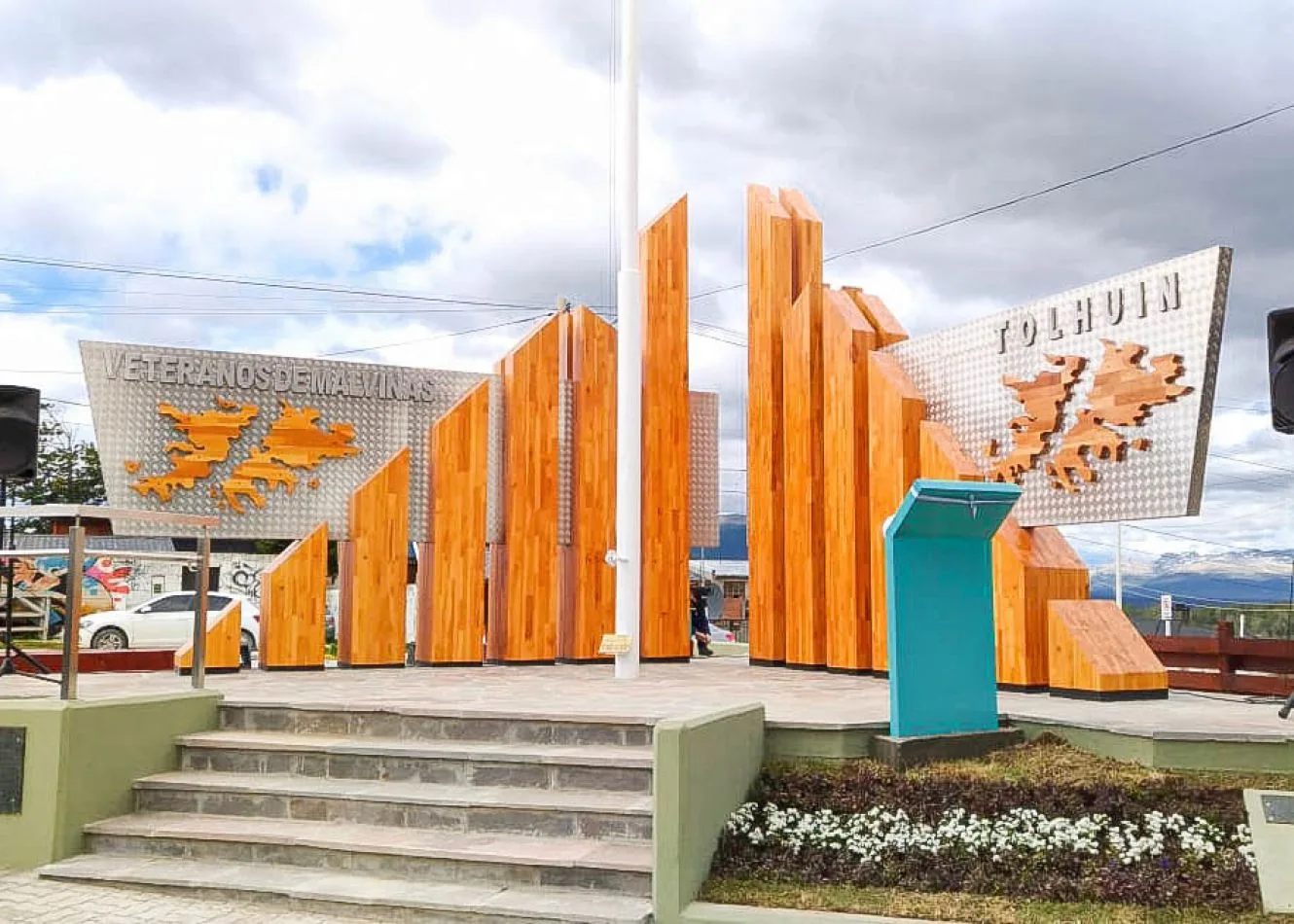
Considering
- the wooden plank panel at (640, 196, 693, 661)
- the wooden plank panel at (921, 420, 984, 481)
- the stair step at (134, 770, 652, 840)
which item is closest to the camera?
the stair step at (134, 770, 652, 840)

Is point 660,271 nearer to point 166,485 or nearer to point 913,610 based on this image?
point 166,485

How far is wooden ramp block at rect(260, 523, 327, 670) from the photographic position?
1167cm

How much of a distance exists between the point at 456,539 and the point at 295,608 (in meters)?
1.80

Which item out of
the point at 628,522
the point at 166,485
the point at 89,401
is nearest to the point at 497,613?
the point at 628,522

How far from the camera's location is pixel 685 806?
515cm

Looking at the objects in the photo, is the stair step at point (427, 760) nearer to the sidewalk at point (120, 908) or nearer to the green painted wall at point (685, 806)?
the green painted wall at point (685, 806)

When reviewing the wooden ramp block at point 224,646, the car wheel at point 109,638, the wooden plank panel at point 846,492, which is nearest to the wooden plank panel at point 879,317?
the wooden plank panel at point 846,492

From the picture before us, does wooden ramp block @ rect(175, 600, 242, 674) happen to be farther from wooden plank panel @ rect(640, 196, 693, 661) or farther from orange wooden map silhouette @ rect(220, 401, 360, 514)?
wooden plank panel @ rect(640, 196, 693, 661)

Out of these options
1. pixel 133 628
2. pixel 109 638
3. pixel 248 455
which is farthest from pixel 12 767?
pixel 109 638

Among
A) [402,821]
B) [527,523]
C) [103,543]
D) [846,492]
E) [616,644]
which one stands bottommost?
[402,821]

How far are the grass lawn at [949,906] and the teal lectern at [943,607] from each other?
155 cm

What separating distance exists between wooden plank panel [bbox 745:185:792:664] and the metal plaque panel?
98.2 inches

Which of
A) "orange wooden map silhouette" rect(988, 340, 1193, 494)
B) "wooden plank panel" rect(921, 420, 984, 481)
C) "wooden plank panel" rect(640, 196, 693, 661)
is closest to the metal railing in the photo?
"wooden plank panel" rect(921, 420, 984, 481)

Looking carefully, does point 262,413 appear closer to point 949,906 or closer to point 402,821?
point 402,821
